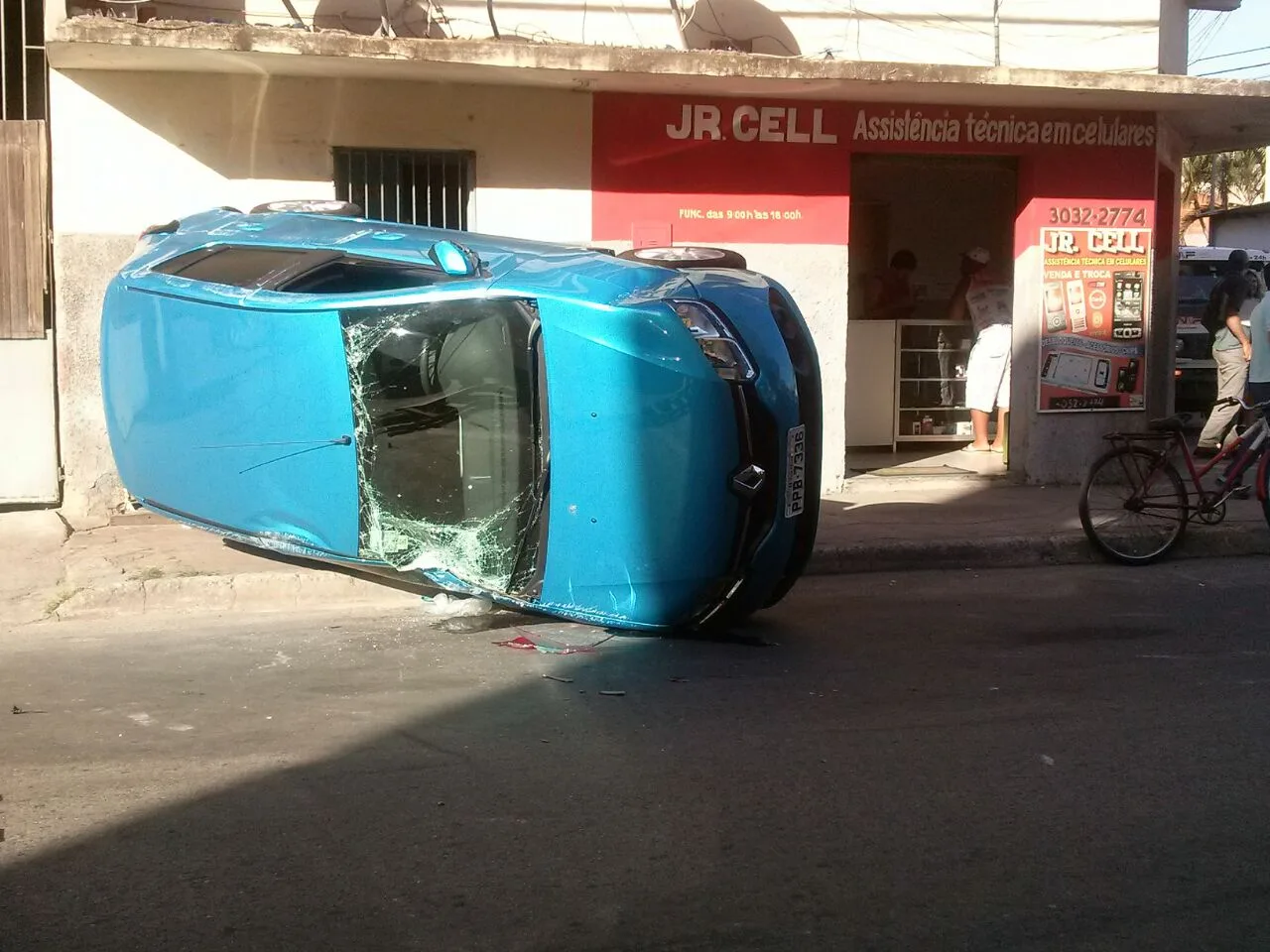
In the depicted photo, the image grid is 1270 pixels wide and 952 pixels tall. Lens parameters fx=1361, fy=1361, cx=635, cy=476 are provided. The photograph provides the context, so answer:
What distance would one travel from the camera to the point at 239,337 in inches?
265

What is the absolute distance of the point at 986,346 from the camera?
1219 cm

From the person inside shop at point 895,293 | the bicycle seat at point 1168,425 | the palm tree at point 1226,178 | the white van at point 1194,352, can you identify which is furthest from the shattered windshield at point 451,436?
the palm tree at point 1226,178

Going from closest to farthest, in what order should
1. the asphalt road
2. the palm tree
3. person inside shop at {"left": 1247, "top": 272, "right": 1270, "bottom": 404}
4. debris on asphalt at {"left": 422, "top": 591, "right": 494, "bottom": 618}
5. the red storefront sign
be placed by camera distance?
the asphalt road → debris on asphalt at {"left": 422, "top": 591, "right": 494, "bottom": 618} → person inside shop at {"left": 1247, "top": 272, "right": 1270, "bottom": 404} → the red storefront sign → the palm tree

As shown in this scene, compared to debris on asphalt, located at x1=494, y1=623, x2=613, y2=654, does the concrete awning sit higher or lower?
higher

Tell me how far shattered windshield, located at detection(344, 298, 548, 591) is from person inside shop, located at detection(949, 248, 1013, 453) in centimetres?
683

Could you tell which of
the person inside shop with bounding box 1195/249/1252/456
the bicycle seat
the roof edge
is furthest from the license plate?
the person inside shop with bounding box 1195/249/1252/456

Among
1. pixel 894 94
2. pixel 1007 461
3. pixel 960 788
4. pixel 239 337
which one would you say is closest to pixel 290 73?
pixel 239 337

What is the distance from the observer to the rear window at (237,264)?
6.80 m

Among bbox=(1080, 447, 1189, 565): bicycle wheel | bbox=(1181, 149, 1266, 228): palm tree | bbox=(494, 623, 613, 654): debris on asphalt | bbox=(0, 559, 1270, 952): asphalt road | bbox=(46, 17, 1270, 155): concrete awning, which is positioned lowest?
bbox=(0, 559, 1270, 952): asphalt road

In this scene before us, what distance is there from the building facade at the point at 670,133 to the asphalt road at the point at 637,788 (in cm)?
392

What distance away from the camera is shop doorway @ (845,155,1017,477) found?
12.3 metres

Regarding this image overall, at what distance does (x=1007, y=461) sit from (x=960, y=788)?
7.26 m

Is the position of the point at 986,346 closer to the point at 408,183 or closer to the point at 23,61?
the point at 408,183

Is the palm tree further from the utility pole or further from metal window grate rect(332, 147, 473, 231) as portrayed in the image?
metal window grate rect(332, 147, 473, 231)
